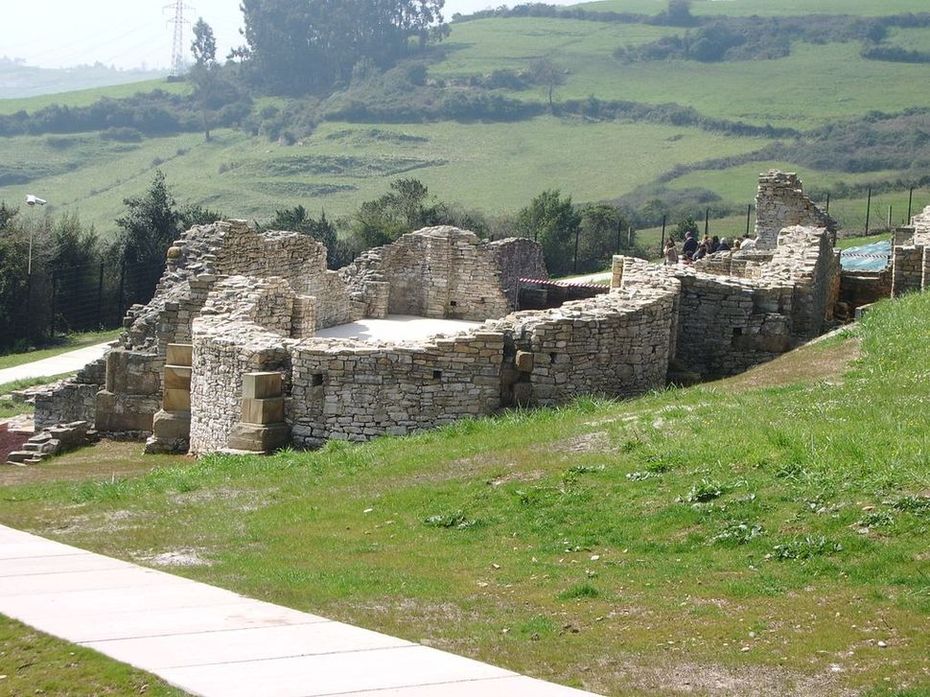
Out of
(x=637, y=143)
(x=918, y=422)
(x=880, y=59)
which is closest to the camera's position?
Result: (x=918, y=422)

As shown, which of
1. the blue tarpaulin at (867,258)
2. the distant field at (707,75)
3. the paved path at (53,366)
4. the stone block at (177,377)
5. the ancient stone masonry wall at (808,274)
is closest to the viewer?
the stone block at (177,377)

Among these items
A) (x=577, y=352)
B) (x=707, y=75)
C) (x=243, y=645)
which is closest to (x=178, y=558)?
(x=243, y=645)

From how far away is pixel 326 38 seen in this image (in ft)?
550

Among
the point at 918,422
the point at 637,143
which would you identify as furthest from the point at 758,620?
the point at 637,143

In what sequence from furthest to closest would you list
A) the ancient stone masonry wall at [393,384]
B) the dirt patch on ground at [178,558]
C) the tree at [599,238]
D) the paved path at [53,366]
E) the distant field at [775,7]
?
1. the distant field at [775,7]
2. the tree at [599,238]
3. the paved path at [53,366]
4. the ancient stone masonry wall at [393,384]
5. the dirt patch on ground at [178,558]

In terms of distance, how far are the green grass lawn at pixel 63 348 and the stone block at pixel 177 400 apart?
20.5 m

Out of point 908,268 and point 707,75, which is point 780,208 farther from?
point 707,75

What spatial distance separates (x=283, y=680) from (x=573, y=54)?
5809 inches

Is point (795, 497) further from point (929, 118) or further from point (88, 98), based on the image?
point (88, 98)

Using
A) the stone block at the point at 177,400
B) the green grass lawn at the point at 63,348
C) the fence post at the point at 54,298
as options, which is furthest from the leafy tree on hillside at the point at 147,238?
the stone block at the point at 177,400

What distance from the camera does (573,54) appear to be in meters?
154

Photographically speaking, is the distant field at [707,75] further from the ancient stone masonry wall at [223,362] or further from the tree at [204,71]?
the ancient stone masonry wall at [223,362]

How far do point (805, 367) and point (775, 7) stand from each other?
152941mm

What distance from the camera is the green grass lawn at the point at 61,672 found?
9883 millimetres
